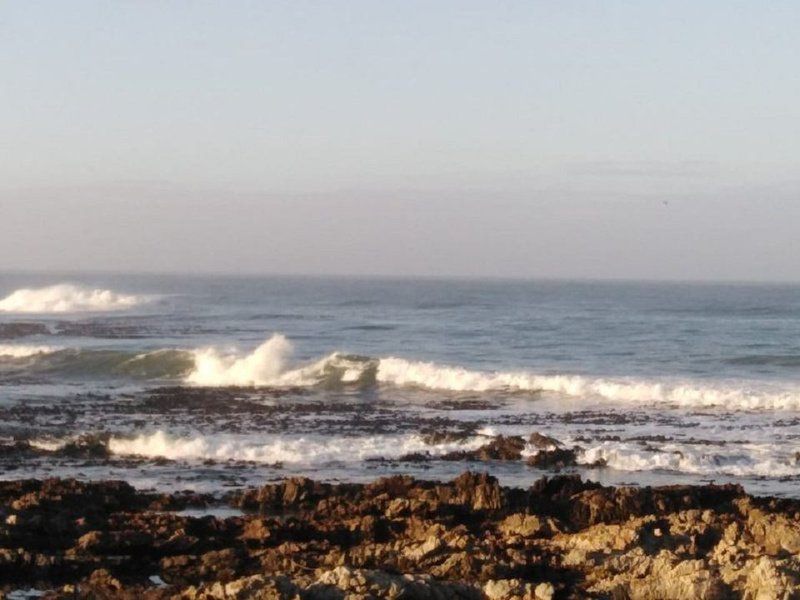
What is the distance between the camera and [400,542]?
17.2 meters

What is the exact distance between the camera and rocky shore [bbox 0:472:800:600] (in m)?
14.5

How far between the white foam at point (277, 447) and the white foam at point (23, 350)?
27059 mm

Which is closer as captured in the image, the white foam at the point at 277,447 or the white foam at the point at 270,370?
A: the white foam at the point at 277,447

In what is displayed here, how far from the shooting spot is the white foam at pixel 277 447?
28.9 m

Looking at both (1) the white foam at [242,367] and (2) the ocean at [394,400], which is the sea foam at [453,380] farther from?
(2) the ocean at [394,400]

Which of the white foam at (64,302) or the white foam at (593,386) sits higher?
the white foam at (64,302)

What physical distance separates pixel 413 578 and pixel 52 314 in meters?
94.3

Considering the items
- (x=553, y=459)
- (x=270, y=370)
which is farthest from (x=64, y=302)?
(x=553, y=459)

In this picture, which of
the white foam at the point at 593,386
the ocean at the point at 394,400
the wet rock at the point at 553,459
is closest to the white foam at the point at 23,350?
the ocean at the point at 394,400

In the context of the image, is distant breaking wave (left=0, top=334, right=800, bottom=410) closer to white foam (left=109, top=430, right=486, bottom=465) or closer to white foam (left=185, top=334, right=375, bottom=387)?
white foam (left=185, top=334, right=375, bottom=387)

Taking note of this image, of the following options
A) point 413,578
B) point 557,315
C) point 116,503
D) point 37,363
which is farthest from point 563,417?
point 557,315

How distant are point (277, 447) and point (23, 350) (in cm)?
3178

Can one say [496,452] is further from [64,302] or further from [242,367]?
[64,302]

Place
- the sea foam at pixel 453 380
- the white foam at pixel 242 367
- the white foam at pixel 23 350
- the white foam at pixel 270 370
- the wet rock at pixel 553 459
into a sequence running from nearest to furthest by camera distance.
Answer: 1. the wet rock at pixel 553 459
2. the sea foam at pixel 453 380
3. the white foam at pixel 270 370
4. the white foam at pixel 242 367
5. the white foam at pixel 23 350
